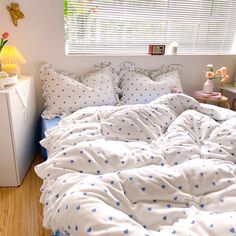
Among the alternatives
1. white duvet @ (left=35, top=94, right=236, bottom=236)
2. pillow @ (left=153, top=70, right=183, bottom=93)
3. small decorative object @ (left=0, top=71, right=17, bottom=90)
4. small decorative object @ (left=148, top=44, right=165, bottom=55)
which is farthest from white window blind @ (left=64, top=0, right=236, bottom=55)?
white duvet @ (left=35, top=94, right=236, bottom=236)

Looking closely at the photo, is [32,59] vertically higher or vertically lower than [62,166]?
higher

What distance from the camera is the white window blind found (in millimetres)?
2277

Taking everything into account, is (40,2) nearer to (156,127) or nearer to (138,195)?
(156,127)

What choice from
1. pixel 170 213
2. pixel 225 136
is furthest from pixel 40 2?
pixel 170 213

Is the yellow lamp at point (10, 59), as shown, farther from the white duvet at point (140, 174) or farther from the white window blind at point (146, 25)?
the white duvet at point (140, 174)

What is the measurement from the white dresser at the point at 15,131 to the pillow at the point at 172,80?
125cm

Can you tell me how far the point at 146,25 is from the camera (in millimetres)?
2504

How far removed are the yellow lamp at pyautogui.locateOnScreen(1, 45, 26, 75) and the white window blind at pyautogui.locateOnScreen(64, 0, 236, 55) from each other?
54 cm

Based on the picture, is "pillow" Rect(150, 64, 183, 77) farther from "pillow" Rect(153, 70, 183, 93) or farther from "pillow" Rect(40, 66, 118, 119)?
"pillow" Rect(40, 66, 118, 119)

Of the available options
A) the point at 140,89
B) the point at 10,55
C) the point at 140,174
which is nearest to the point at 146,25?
the point at 140,89

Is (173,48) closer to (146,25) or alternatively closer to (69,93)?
(146,25)

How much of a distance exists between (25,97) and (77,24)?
2.96 ft

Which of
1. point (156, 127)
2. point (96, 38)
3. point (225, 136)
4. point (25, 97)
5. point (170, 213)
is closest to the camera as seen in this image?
point (170, 213)

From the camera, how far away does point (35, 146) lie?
7.22 feet
